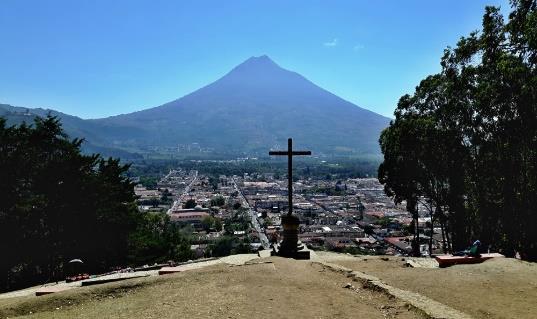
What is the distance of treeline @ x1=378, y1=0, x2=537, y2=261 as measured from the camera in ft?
38.3

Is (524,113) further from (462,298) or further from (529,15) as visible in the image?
(462,298)

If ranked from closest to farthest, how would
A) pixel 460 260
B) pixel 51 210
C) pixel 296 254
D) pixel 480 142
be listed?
pixel 460 260 < pixel 296 254 < pixel 480 142 < pixel 51 210

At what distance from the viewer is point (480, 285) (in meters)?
7.91

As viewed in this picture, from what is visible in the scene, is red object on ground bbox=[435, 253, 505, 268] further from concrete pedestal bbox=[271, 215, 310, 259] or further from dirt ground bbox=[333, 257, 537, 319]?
concrete pedestal bbox=[271, 215, 310, 259]

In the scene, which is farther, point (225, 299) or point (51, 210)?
point (51, 210)

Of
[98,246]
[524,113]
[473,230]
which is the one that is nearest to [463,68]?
[524,113]

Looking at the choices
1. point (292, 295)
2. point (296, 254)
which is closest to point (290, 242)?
point (296, 254)

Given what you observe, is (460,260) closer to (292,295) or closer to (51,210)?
(292,295)

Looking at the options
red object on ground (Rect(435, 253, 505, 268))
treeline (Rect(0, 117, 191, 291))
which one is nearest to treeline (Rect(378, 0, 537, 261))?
red object on ground (Rect(435, 253, 505, 268))

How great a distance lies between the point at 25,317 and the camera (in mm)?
6789

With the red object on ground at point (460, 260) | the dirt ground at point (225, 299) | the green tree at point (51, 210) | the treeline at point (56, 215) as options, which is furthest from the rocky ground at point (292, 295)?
the green tree at point (51, 210)

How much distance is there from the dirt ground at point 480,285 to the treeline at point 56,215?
10.9 meters

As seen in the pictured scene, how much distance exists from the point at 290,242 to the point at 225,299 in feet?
16.8

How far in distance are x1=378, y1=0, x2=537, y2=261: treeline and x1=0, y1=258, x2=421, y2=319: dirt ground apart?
270 inches
